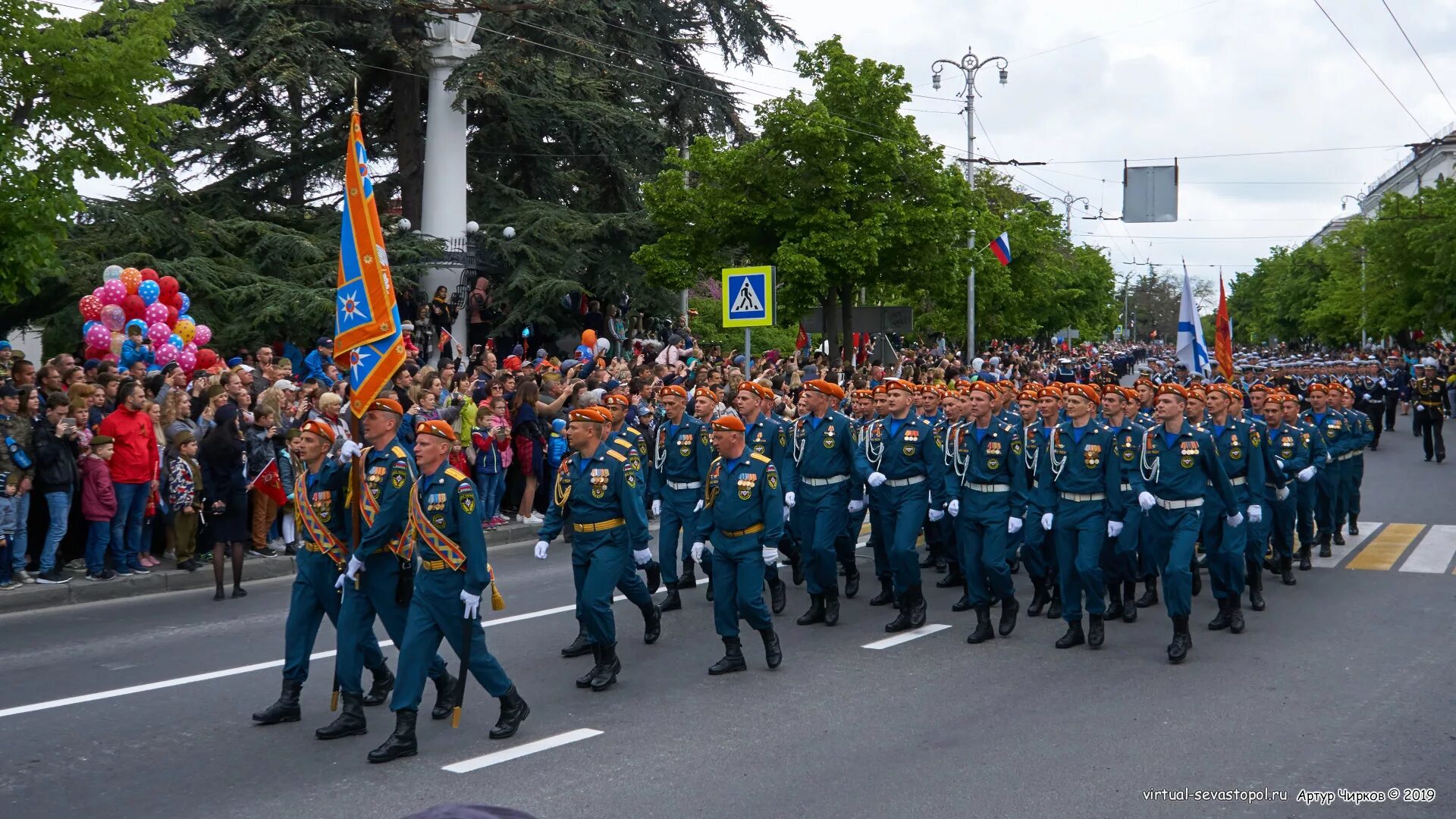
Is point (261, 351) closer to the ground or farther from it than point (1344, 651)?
farther from it

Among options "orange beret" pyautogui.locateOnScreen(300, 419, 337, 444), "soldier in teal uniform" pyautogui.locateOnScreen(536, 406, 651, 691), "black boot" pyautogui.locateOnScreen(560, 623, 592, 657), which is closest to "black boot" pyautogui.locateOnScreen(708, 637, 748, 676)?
"soldier in teal uniform" pyautogui.locateOnScreen(536, 406, 651, 691)

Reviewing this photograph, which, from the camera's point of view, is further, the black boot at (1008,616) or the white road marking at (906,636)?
the black boot at (1008,616)

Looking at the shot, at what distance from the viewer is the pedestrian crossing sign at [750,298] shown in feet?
57.3

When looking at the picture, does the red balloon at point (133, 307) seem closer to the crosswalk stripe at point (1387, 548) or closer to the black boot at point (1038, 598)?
the black boot at point (1038, 598)

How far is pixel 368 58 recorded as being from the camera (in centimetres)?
2730

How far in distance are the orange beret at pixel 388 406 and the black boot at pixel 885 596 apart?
5.16 metres

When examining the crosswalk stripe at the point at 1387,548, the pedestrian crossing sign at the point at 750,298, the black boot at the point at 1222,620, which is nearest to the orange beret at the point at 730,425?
the black boot at the point at 1222,620

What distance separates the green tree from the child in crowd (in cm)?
445

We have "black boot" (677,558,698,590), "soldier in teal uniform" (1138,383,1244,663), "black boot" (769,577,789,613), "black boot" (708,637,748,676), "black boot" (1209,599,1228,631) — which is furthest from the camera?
"black boot" (677,558,698,590)

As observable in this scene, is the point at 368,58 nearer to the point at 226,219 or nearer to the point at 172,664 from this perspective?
the point at 226,219

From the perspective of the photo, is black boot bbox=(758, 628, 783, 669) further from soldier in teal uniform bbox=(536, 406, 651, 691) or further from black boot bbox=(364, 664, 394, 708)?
black boot bbox=(364, 664, 394, 708)

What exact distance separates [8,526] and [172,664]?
10.9 ft

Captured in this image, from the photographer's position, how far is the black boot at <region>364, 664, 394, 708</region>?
8266 mm

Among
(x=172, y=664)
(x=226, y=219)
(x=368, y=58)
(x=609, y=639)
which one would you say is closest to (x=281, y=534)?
(x=172, y=664)
